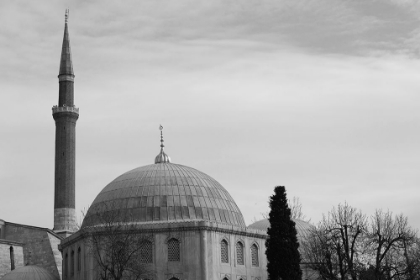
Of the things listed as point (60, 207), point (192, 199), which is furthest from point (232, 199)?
point (60, 207)

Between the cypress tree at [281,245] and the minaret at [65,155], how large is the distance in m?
27.5

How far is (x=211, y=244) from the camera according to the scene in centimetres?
3578

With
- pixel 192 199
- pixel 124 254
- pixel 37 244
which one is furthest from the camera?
pixel 37 244

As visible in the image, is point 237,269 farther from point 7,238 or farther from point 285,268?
point 7,238

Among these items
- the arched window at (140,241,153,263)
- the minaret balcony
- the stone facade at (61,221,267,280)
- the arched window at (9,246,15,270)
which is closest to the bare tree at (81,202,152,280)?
the arched window at (140,241,153,263)

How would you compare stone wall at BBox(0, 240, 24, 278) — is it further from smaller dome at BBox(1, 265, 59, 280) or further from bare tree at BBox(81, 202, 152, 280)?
bare tree at BBox(81, 202, 152, 280)

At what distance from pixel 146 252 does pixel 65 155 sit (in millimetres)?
27943

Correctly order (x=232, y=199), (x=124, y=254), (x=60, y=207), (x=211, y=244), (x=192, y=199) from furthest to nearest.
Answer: (x=60, y=207), (x=232, y=199), (x=192, y=199), (x=211, y=244), (x=124, y=254)

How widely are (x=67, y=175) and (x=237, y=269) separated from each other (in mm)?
28087

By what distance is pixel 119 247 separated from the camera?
34781 millimetres

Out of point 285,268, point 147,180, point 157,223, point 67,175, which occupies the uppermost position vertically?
point 67,175

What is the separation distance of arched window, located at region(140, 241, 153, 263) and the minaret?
2428 centimetres

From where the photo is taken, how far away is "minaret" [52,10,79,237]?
198ft

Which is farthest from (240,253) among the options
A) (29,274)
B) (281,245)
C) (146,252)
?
(29,274)
